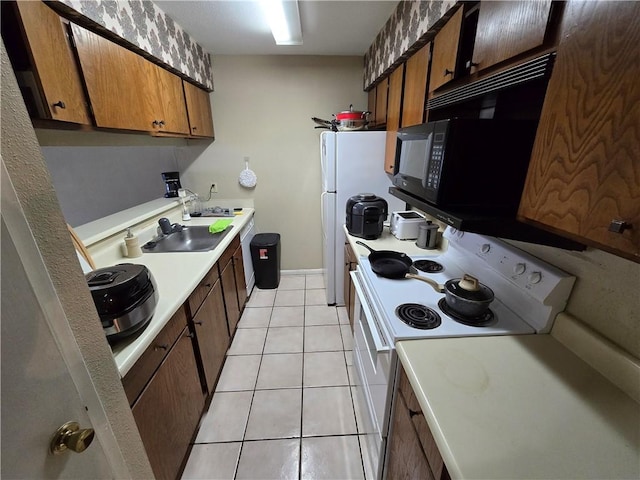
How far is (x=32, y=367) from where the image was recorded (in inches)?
19.5

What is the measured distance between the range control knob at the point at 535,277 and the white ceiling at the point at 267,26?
73.1 inches

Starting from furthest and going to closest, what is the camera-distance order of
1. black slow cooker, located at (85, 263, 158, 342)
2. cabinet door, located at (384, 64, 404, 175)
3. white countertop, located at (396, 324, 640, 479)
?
1. cabinet door, located at (384, 64, 404, 175)
2. black slow cooker, located at (85, 263, 158, 342)
3. white countertop, located at (396, 324, 640, 479)

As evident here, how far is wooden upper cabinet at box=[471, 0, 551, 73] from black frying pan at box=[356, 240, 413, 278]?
90 cm

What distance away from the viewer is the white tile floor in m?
1.41

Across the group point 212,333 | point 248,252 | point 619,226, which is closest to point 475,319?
point 619,226

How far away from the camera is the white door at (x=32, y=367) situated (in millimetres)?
456

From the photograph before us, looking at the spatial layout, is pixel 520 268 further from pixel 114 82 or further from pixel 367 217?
pixel 114 82

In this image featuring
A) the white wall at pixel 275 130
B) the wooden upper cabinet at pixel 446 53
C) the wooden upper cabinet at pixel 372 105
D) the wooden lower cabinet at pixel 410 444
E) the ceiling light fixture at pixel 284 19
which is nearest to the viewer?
the wooden lower cabinet at pixel 410 444

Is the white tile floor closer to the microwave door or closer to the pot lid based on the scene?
the pot lid

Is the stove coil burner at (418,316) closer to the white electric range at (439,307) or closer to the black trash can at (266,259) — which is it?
the white electric range at (439,307)

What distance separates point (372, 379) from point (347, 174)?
1.62m

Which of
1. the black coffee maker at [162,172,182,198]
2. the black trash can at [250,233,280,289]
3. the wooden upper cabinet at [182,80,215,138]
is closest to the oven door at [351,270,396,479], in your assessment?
the black trash can at [250,233,280,289]

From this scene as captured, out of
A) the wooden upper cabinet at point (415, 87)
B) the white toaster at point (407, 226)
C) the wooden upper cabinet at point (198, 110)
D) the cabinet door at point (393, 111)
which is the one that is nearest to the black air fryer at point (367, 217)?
the white toaster at point (407, 226)

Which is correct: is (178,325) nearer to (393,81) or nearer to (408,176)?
(408,176)
